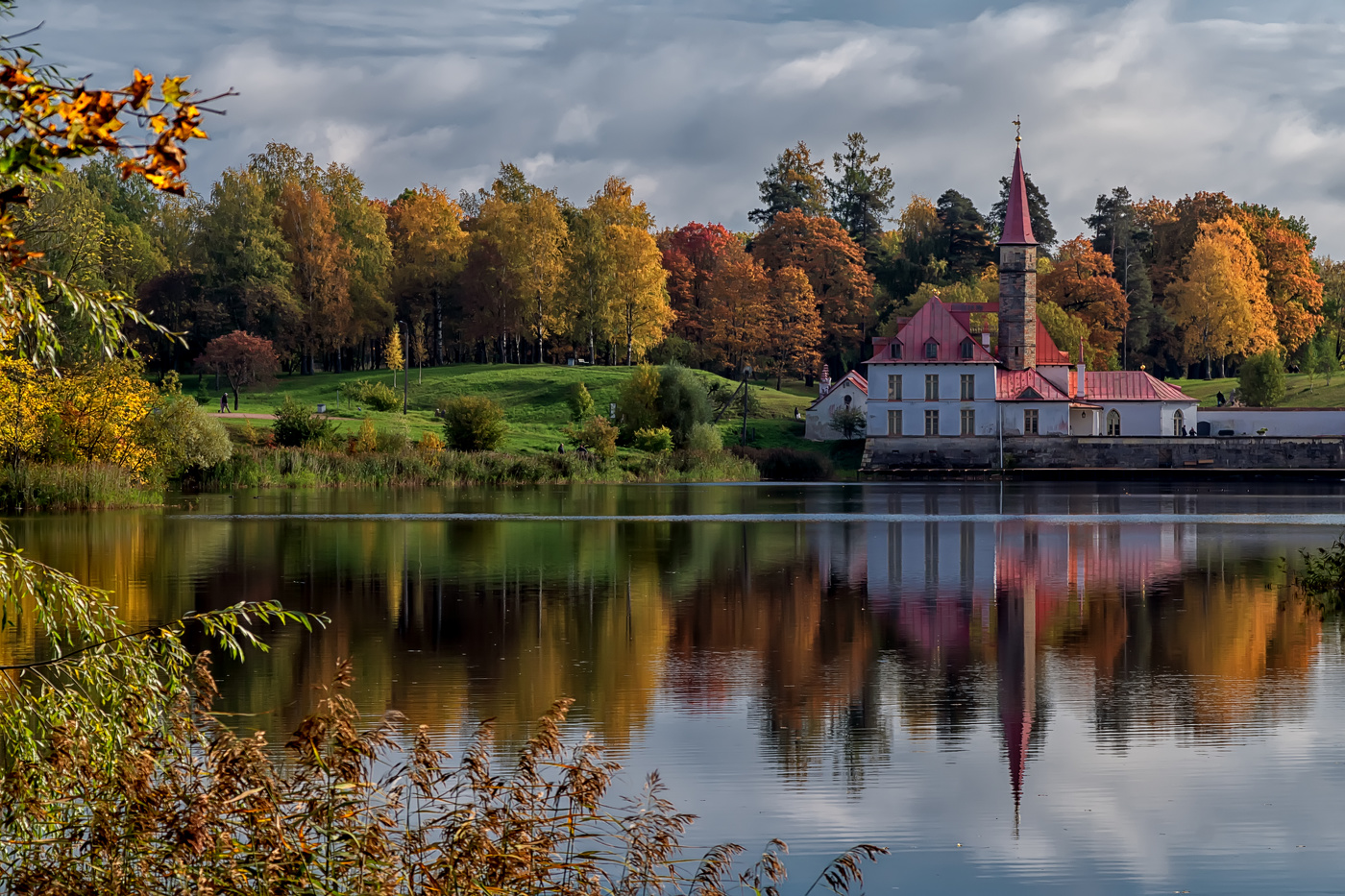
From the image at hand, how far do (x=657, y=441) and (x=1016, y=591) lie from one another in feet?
163

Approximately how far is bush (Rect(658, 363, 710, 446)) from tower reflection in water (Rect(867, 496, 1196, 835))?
36264mm

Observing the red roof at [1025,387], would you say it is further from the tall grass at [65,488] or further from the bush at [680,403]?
the tall grass at [65,488]

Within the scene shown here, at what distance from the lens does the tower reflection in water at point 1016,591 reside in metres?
16.0

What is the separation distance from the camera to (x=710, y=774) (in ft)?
36.8

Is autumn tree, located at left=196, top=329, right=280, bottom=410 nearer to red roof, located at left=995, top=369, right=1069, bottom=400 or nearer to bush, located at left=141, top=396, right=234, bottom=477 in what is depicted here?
bush, located at left=141, top=396, right=234, bottom=477

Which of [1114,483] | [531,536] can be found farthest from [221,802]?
[1114,483]

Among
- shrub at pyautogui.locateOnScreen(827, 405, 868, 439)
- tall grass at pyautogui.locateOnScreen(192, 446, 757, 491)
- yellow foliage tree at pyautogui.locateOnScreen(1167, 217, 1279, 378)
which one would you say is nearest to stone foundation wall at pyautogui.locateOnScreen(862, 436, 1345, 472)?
shrub at pyautogui.locateOnScreen(827, 405, 868, 439)

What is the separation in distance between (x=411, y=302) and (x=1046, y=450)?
43.9 meters

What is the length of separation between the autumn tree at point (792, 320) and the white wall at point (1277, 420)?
25959mm

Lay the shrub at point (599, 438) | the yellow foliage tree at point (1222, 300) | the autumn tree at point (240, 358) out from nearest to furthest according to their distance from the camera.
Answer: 1. the shrub at point (599, 438)
2. the autumn tree at point (240, 358)
3. the yellow foliage tree at point (1222, 300)

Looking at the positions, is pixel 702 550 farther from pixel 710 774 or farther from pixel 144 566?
pixel 710 774

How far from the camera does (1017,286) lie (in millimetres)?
80562

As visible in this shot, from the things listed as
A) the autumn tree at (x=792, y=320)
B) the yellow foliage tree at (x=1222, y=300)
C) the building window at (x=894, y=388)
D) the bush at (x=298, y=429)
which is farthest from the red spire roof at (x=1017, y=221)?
the bush at (x=298, y=429)

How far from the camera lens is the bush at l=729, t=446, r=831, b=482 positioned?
74.8 m
